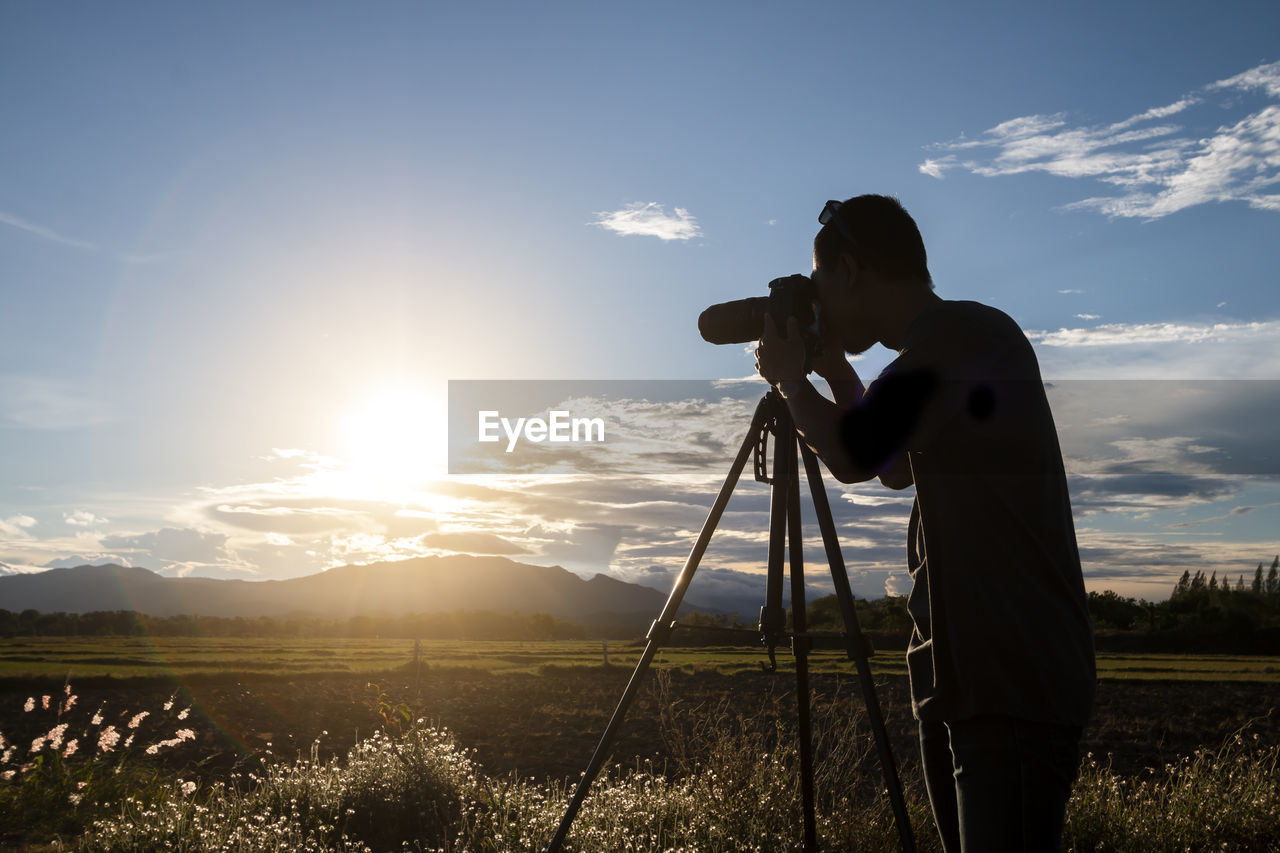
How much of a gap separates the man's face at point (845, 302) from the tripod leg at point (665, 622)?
2.33ft

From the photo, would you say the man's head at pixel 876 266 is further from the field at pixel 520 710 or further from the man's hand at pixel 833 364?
the field at pixel 520 710

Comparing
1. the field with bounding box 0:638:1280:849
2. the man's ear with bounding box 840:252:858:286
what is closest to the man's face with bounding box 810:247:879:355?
the man's ear with bounding box 840:252:858:286

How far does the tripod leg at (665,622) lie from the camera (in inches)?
101

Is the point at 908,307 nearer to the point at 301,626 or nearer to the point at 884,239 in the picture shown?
the point at 884,239

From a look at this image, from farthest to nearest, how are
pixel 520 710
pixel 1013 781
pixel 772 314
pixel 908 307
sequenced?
pixel 520 710 < pixel 772 314 < pixel 908 307 < pixel 1013 781

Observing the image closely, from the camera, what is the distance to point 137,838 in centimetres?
446

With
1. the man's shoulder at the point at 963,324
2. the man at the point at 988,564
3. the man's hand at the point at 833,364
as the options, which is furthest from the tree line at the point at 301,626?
the man's shoulder at the point at 963,324

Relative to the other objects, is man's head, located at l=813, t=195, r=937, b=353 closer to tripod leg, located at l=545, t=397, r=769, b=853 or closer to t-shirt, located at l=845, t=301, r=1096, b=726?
t-shirt, located at l=845, t=301, r=1096, b=726

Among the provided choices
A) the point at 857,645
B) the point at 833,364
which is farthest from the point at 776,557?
the point at 833,364

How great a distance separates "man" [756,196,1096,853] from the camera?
60.4 inches

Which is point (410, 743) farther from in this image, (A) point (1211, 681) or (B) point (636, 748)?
(A) point (1211, 681)

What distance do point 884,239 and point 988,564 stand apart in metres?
0.87

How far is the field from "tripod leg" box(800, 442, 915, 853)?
257 centimetres

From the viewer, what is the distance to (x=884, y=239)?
195cm
